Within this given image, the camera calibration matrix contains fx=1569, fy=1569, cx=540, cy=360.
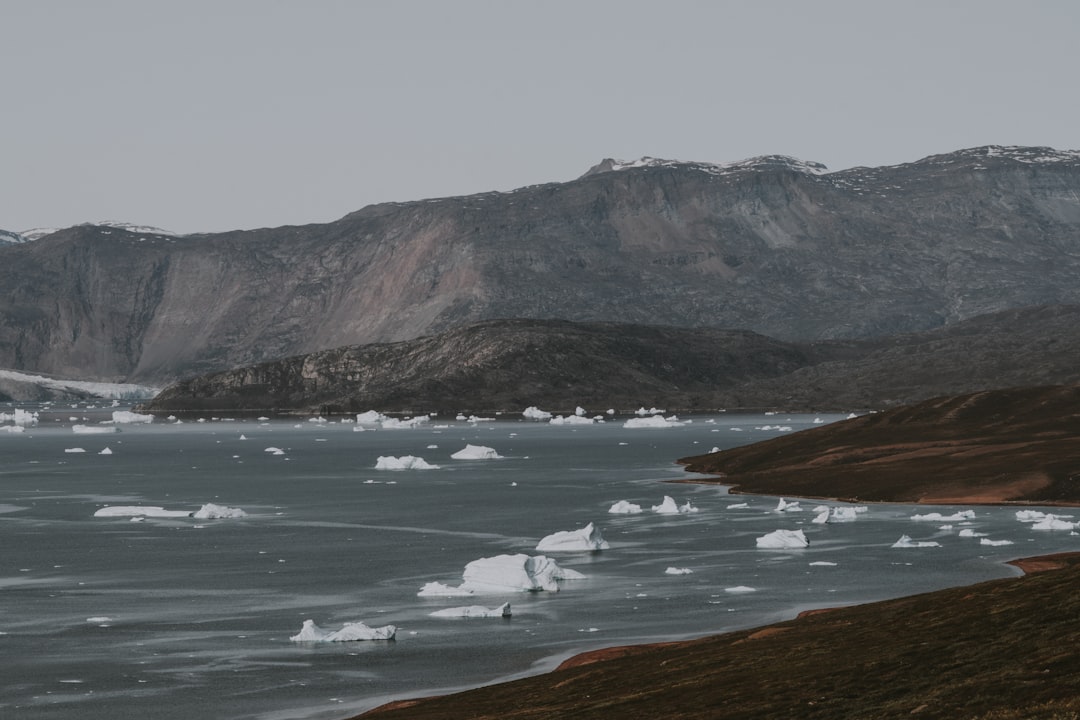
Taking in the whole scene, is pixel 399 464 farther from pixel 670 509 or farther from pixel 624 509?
pixel 670 509

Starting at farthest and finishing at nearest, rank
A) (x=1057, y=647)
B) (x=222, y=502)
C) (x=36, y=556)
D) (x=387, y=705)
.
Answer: (x=222, y=502) < (x=36, y=556) < (x=387, y=705) < (x=1057, y=647)

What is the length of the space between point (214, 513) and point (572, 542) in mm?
34590

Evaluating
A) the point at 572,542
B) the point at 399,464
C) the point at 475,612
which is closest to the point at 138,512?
the point at 572,542

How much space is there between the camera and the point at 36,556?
281 ft

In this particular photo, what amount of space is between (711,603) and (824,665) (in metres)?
21.9

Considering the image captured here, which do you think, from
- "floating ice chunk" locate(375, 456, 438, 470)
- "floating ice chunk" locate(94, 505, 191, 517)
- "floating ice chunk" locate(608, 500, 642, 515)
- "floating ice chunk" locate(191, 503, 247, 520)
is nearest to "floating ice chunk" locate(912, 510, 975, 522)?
"floating ice chunk" locate(608, 500, 642, 515)

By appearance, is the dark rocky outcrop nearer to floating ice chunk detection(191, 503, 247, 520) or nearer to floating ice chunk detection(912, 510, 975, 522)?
floating ice chunk detection(912, 510, 975, 522)

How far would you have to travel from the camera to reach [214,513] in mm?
108062

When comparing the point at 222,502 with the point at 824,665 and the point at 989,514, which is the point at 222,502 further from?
the point at 824,665

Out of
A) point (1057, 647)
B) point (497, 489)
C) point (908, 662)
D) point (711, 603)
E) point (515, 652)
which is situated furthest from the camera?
point (497, 489)

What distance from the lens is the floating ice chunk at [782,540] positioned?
83750mm

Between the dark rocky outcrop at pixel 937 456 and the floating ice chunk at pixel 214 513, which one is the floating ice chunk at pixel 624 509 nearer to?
the dark rocky outcrop at pixel 937 456

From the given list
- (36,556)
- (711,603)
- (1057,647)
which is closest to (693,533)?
(711,603)

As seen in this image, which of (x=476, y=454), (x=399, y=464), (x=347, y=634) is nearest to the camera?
(x=347, y=634)
